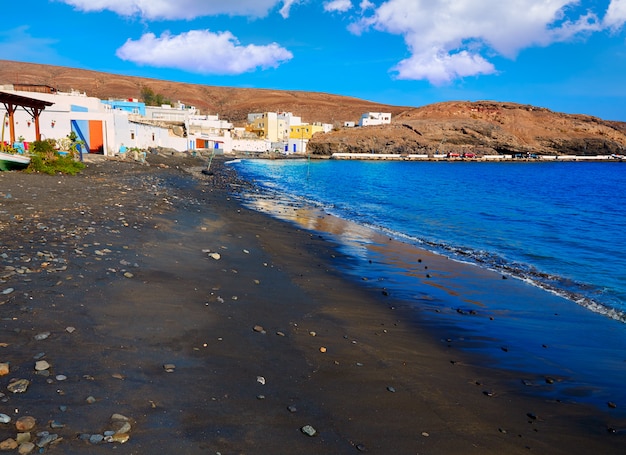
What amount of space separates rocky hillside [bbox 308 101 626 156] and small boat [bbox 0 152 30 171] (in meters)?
105

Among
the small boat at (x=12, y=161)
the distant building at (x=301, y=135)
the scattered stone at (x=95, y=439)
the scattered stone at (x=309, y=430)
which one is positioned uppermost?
the distant building at (x=301, y=135)

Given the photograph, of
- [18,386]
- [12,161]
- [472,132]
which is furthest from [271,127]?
[18,386]

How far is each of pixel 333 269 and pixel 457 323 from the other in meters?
3.93

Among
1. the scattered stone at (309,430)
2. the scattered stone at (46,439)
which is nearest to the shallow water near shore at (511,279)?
the scattered stone at (309,430)

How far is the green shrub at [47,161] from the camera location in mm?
20750

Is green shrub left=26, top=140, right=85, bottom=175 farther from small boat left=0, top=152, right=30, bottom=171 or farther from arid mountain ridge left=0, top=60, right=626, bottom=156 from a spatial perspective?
arid mountain ridge left=0, top=60, right=626, bottom=156

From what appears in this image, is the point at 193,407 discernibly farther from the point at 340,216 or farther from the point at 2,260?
the point at 340,216

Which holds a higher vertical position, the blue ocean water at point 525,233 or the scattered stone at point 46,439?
the scattered stone at point 46,439

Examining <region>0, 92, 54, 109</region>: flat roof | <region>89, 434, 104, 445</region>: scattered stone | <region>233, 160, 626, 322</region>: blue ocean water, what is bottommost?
<region>233, 160, 626, 322</region>: blue ocean water

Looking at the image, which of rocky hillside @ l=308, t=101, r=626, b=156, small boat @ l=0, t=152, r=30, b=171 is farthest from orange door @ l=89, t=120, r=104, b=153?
rocky hillside @ l=308, t=101, r=626, b=156

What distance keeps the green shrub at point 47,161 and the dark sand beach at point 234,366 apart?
13.0 meters

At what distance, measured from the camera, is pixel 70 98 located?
120 feet

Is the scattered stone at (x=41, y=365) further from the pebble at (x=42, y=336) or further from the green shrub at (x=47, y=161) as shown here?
the green shrub at (x=47, y=161)

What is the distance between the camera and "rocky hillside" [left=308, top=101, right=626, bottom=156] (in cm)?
13250
